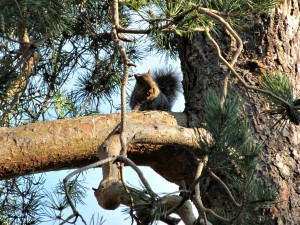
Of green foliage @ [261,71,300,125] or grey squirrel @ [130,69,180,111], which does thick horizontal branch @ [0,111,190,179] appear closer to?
green foliage @ [261,71,300,125]

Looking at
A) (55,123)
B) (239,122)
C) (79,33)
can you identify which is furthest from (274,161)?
(79,33)

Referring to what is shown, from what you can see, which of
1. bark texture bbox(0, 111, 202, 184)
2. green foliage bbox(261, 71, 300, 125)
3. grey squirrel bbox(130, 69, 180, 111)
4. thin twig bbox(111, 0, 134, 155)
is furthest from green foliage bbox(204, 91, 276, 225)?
grey squirrel bbox(130, 69, 180, 111)

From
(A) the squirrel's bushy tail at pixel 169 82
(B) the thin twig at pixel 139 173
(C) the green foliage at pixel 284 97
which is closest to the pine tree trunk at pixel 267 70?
(C) the green foliage at pixel 284 97

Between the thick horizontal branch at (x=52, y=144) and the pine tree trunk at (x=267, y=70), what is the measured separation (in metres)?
0.37

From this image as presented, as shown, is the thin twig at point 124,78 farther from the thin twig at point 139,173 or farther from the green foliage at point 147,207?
the green foliage at point 147,207

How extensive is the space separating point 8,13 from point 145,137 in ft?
1.72

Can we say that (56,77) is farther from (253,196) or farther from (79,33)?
(253,196)

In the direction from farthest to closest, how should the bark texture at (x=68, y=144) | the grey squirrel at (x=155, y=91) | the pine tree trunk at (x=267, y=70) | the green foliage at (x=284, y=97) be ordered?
the grey squirrel at (x=155, y=91) → the pine tree trunk at (x=267, y=70) → the bark texture at (x=68, y=144) → the green foliage at (x=284, y=97)

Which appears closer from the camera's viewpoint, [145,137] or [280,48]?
[145,137]

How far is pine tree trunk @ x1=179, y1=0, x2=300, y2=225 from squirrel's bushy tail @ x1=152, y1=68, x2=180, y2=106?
56.1 inches

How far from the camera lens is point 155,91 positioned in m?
4.20

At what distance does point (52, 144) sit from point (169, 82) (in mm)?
2040

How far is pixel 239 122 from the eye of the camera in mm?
1497

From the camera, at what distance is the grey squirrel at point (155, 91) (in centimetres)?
419
